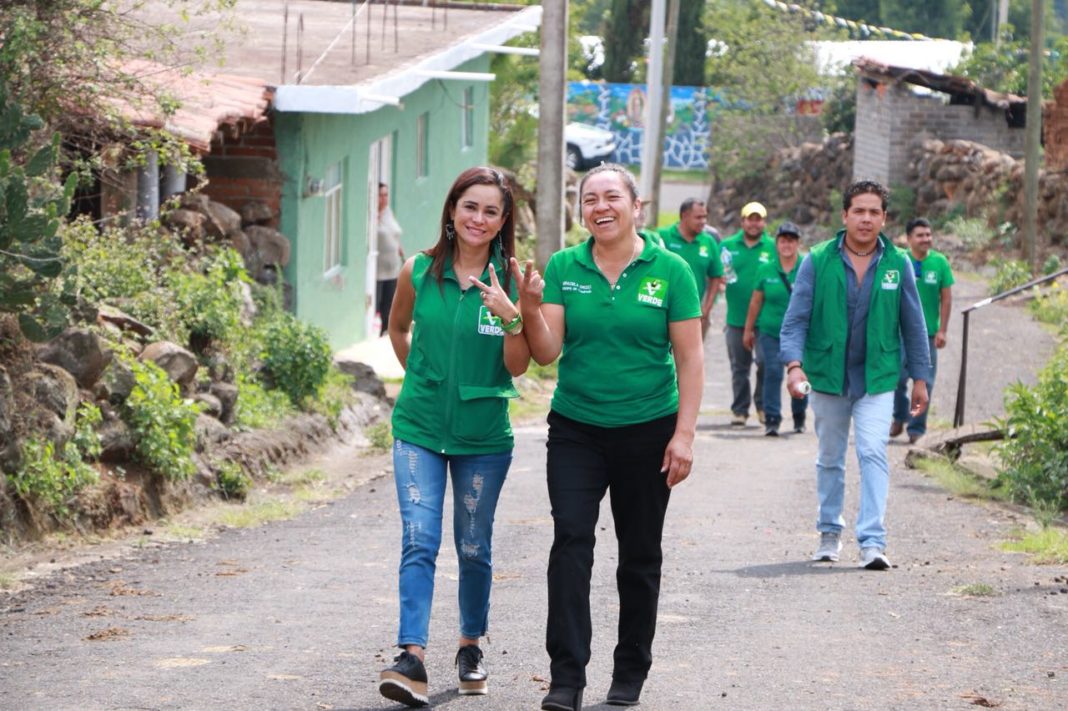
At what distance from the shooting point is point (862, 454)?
8.70m

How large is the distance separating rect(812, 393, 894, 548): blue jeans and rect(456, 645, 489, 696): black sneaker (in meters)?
3.29

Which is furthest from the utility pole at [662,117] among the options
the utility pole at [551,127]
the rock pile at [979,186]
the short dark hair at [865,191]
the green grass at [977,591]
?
the green grass at [977,591]

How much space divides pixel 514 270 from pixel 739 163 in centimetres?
3959

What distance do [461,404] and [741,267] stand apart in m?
9.60

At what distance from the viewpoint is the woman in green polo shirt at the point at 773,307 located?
14.0 metres

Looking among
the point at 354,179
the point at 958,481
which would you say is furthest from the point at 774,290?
the point at 354,179

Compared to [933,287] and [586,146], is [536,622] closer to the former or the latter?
[933,287]

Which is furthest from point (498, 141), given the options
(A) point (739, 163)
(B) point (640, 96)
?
(B) point (640, 96)

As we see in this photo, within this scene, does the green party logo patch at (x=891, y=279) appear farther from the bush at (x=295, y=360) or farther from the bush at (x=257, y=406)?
the bush at (x=295, y=360)

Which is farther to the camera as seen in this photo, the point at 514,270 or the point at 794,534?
the point at 794,534

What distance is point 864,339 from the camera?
28.2 feet

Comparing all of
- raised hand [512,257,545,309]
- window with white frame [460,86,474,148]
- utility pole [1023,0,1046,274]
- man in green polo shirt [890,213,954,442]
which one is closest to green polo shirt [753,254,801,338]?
man in green polo shirt [890,213,954,442]

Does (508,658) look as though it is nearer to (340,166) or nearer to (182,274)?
(182,274)

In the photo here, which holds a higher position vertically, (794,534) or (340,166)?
(340,166)
